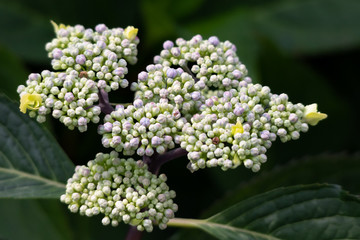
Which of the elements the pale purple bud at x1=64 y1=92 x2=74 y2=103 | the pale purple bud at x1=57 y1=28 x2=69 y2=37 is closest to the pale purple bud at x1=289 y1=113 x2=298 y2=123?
the pale purple bud at x1=64 y1=92 x2=74 y2=103

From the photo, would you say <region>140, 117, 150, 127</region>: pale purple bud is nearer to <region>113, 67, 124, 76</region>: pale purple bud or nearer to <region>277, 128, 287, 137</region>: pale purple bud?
<region>113, 67, 124, 76</region>: pale purple bud

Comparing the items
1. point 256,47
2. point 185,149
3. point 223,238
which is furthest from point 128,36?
point 256,47

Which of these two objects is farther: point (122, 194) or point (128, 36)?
point (128, 36)

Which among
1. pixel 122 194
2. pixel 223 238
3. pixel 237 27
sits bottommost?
pixel 223 238

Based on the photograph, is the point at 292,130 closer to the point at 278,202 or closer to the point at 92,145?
the point at 278,202

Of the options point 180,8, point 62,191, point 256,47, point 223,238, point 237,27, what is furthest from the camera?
point 180,8

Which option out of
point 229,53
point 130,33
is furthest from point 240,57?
point 130,33

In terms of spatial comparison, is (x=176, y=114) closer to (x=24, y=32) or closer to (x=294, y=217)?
(x=294, y=217)
